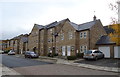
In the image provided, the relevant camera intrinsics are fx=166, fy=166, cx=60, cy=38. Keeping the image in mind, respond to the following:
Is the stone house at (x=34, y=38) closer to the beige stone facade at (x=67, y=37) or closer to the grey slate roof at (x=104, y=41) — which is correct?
the beige stone facade at (x=67, y=37)

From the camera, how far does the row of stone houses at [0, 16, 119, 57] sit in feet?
108

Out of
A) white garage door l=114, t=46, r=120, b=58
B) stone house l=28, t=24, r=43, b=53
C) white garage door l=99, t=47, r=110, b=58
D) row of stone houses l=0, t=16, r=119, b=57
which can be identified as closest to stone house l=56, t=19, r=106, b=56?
row of stone houses l=0, t=16, r=119, b=57

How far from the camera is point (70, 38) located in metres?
36.7

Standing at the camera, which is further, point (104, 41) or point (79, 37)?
point (79, 37)

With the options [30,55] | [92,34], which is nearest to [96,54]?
[92,34]

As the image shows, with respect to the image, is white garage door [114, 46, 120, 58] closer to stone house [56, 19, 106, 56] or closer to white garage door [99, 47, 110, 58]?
white garage door [99, 47, 110, 58]

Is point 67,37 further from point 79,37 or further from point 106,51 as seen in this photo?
point 106,51

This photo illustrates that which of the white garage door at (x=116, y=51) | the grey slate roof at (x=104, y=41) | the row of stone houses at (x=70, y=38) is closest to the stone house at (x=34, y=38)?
the row of stone houses at (x=70, y=38)

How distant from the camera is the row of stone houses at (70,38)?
32781 millimetres

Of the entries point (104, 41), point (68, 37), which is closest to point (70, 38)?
point (68, 37)

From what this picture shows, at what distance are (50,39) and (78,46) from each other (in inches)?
516

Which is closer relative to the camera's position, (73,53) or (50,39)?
(73,53)

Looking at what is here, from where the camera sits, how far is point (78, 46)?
34875 millimetres

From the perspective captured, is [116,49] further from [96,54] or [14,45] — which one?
[14,45]
